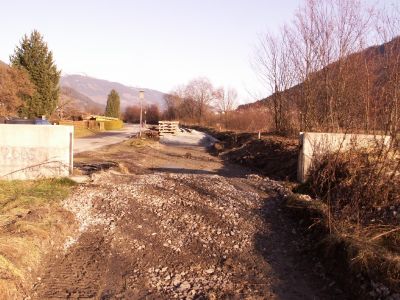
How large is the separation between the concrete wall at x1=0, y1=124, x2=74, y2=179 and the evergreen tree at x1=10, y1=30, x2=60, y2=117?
2859 centimetres

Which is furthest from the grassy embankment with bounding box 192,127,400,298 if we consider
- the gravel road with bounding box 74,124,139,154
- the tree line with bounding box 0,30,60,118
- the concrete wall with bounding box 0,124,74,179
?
the tree line with bounding box 0,30,60,118

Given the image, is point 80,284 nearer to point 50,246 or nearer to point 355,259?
point 50,246

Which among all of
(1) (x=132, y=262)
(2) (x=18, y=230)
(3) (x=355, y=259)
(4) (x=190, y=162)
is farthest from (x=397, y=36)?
(4) (x=190, y=162)

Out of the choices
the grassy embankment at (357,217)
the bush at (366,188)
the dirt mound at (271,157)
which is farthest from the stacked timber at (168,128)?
the bush at (366,188)

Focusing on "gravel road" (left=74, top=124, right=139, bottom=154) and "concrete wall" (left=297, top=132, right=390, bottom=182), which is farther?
"gravel road" (left=74, top=124, right=139, bottom=154)

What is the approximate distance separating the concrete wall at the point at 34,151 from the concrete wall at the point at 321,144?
19.2ft

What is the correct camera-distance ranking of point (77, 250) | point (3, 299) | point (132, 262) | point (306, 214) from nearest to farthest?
point (3, 299) < point (132, 262) < point (77, 250) < point (306, 214)

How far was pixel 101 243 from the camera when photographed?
7121 millimetres

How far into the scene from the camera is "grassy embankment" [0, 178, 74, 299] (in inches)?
212

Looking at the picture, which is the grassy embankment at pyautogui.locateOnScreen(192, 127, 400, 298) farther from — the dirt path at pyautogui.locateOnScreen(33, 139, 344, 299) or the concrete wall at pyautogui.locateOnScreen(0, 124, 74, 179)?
the concrete wall at pyautogui.locateOnScreen(0, 124, 74, 179)

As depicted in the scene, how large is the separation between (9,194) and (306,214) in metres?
5.89

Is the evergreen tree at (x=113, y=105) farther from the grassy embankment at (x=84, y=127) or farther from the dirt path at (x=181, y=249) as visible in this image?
the dirt path at (x=181, y=249)

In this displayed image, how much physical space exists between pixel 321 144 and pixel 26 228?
6.81 meters

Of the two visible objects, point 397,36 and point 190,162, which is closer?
point 397,36
